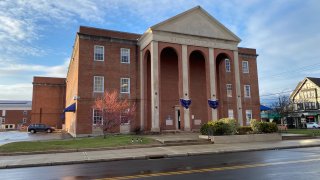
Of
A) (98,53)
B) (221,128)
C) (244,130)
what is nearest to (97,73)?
(98,53)

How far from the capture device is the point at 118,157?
1519 cm

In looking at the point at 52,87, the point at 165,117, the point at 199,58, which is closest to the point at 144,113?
the point at 165,117

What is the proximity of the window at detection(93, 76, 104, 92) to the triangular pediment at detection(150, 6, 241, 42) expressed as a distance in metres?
8.25

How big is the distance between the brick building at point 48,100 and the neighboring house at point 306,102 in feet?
178

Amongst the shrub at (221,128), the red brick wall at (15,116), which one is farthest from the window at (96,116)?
the red brick wall at (15,116)

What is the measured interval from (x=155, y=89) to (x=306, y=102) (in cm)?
5943

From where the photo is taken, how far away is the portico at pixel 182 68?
31.0m

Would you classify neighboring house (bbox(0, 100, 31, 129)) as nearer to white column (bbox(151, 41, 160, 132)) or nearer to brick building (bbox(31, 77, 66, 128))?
brick building (bbox(31, 77, 66, 128))

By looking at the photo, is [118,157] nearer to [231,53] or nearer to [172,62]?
[172,62]

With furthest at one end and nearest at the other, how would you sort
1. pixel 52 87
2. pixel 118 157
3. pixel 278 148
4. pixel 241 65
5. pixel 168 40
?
pixel 52 87, pixel 241 65, pixel 168 40, pixel 278 148, pixel 118 157

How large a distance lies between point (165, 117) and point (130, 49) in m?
9.38

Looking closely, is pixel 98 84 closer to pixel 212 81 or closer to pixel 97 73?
pixel 97 73

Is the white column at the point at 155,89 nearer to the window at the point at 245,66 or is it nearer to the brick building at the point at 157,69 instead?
the brick building at the point at 157,69

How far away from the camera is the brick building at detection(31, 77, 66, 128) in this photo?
5978 cm
